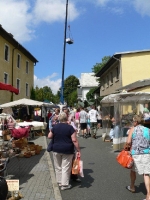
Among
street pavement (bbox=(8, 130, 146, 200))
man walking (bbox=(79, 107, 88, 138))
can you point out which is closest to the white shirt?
man walking (bbox=(79, 107, 88, 138))

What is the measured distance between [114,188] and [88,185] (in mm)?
615

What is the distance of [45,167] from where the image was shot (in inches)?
291

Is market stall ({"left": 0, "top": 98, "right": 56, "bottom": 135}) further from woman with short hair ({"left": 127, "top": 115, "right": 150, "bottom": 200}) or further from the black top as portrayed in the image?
woman with short hair ({"left": 127, "top": 115, "right": 150, "bottom": 200})

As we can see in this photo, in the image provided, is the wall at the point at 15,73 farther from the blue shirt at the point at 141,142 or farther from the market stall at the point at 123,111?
the blue shirt at the point at 141,142

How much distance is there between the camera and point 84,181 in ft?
20.1

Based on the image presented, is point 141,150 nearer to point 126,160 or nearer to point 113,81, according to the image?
point 126,160

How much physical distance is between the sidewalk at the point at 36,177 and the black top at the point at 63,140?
0.84 metres

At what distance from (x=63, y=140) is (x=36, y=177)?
60.4 inches

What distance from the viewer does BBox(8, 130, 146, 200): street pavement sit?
505cm

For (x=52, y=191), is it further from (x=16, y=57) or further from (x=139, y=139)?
(x=16, y=57)

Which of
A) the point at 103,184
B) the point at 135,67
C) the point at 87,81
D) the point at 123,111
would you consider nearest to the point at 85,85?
the point at 87,81

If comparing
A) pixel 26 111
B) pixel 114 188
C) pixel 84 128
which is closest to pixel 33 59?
pixel 26 111

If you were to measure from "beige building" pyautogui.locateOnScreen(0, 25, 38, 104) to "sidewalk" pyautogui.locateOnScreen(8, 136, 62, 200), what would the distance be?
58.0 ft

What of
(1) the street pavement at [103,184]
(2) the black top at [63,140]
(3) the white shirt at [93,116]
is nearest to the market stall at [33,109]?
(3) the white shirt at [93,116]
